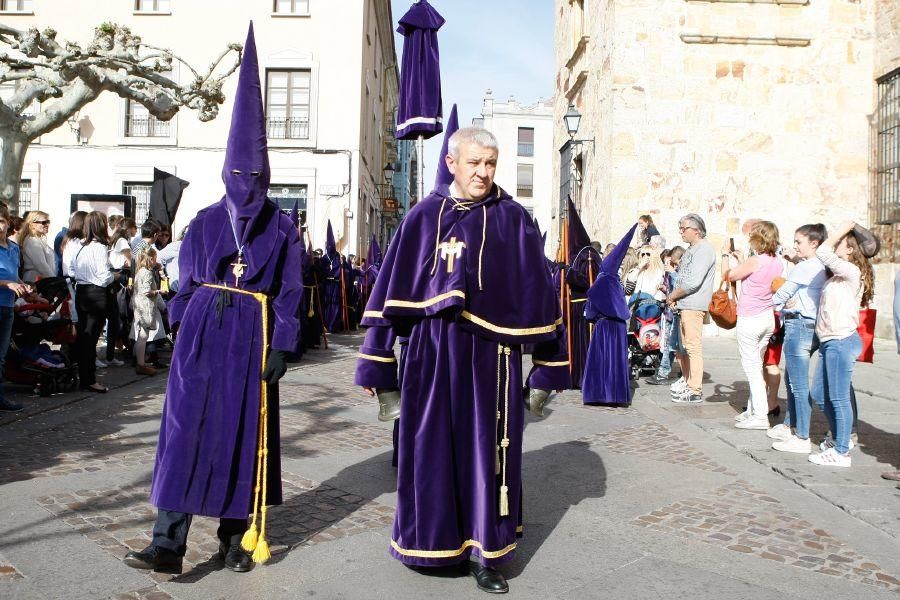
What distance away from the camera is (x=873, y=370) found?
37.2 feet

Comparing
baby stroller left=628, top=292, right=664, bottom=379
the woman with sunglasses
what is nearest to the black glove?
the woman with sunglasses

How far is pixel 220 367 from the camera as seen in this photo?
11.5 ft

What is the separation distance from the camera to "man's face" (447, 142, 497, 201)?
3539mm

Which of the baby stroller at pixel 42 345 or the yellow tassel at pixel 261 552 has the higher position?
the baby stroller at pixel 42 345

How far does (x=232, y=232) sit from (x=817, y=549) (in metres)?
3.33

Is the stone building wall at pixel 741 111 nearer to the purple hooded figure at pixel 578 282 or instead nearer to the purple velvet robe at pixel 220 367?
the purple hooded figure at pixel 578 282

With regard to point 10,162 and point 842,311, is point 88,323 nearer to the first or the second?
point 10,162

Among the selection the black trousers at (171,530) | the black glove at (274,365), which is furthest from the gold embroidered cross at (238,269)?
the black trousers at (171,530)

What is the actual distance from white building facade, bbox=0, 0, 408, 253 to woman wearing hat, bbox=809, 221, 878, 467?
19.6m

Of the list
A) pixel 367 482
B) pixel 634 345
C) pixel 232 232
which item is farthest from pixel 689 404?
pixel 232 232

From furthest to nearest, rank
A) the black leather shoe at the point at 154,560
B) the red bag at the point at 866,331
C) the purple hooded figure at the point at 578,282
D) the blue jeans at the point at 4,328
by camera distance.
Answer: the purple hooded figure at the point at 578,282 → the blue jeans at the point at 4,328 → the red bag at the point at 866,331 → the black leather shoe at the point at 154,560

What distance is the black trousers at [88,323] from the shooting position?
8.16 meters

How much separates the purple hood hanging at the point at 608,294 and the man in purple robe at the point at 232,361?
5325 millimetres

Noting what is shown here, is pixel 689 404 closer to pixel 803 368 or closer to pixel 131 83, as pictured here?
pixel 803 368
